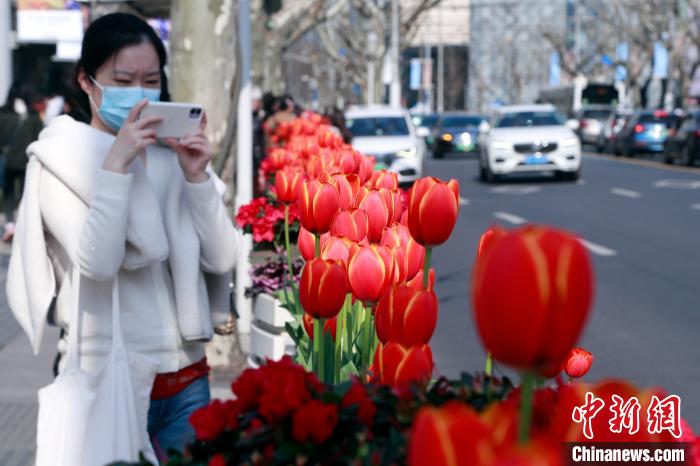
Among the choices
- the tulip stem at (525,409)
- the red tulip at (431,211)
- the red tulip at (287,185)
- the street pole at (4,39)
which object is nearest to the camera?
the tulip stem at (525,409)

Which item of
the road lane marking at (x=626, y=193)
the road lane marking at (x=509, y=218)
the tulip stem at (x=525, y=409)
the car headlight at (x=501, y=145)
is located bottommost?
the road lane marking at (x=626, y=193)

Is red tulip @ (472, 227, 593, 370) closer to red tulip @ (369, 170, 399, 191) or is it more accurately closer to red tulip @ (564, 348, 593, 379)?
red tulip @ (564, 348, 593, 379)

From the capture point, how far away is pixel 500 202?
24.6m

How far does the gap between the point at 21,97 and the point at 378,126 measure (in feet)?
37.6

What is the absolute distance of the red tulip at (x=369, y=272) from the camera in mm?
2518

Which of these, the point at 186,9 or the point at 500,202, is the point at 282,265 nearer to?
the point at 186,9

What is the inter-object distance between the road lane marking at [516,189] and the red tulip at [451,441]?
26.0 meters

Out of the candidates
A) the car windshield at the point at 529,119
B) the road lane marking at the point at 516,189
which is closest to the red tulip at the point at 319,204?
the road lane marking at the point at 516,189

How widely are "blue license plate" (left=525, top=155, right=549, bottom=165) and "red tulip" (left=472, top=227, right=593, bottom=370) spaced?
28812 mm

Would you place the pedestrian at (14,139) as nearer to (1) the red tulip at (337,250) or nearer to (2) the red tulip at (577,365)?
(1) the red tulip at (337,250)

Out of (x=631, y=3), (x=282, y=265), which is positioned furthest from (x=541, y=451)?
(x=631, y=3)

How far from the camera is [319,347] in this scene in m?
2.56

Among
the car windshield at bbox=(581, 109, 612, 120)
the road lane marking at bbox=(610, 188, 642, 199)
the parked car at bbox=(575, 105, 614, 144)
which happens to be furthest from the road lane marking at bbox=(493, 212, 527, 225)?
the car windshield at bbox=(581, 109, 612, 120)

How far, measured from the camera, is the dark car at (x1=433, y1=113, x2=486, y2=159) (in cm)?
4806
